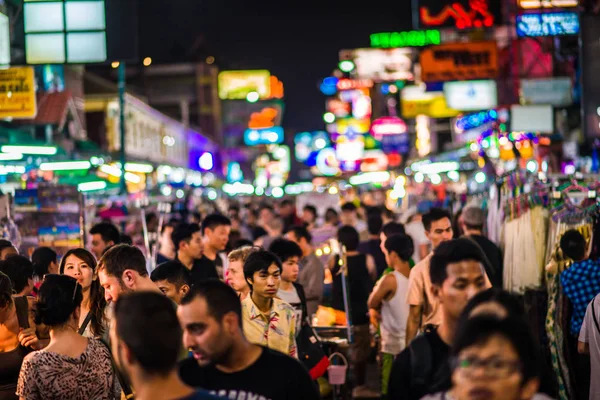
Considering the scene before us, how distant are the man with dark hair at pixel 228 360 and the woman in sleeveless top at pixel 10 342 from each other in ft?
7.54

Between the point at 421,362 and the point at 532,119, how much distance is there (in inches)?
769

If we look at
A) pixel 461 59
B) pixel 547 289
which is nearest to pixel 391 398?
pixel 547 289

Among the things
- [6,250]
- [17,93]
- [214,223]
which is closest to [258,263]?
[6,250]

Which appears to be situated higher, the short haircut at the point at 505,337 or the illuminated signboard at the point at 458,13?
the illuminated signboard at the point at 458,13

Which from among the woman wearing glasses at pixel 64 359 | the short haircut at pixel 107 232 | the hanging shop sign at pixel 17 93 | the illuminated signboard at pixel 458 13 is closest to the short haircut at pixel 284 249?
the short haircut at pixel 107 232

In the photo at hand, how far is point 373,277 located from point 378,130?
40.6 m

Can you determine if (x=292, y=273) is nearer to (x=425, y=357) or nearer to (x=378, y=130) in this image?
(x=425, y=357)

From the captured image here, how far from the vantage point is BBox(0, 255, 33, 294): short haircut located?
773 cm

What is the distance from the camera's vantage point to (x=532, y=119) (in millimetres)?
22875

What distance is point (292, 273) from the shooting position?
8.61 metres

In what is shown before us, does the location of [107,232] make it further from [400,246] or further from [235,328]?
[235,328]

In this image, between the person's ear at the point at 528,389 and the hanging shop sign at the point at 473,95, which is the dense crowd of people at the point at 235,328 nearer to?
the person's ear at the point at 528,389

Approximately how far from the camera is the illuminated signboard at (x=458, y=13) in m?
20.2

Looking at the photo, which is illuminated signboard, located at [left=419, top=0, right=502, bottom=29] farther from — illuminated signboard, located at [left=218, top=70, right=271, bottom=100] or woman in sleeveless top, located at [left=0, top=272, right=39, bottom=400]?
illuminated signboard, located at [left=218, top=70, right=271, bottom=100]
